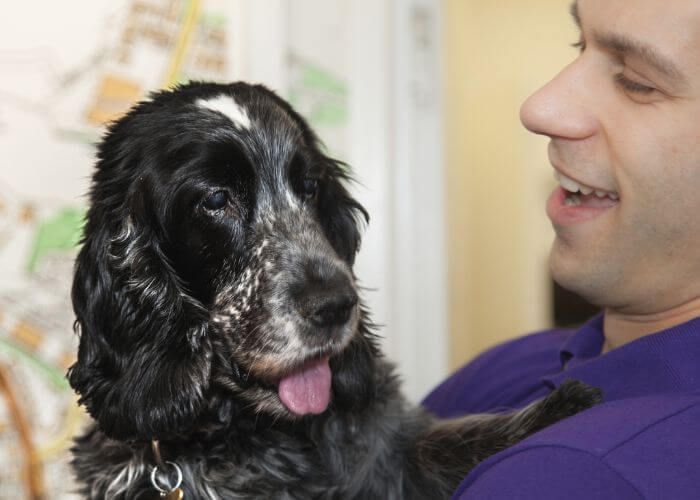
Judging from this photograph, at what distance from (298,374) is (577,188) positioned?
572 millimetres

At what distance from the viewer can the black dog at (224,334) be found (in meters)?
1.43

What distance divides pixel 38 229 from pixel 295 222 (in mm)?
1154

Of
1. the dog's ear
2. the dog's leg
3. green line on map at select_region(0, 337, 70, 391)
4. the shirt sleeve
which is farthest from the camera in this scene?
green line on map at select_region(0, 337, 70, 391)

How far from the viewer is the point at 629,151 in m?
1.30

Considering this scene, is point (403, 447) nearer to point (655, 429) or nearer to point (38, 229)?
point (655, 429)

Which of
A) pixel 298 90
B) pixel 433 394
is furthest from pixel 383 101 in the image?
pixel 433 394

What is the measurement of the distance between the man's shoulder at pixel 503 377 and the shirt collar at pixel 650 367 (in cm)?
23

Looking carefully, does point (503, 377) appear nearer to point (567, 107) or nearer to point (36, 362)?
point (567, 107)

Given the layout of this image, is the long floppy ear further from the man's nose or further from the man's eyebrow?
the man's eyebrow

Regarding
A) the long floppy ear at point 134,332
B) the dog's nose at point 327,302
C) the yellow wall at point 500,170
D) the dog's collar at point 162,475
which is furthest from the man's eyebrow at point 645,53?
the yellow wall at point 500,170

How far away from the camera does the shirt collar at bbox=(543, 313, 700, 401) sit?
1.24 m

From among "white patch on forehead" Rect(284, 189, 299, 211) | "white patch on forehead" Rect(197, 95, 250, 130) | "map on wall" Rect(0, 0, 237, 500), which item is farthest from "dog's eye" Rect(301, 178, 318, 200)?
"map on wall" Rect(0, 0, 237, 500)

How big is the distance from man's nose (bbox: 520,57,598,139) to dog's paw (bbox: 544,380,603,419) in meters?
0.40

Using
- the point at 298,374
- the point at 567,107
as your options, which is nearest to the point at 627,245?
the point at 567,107
